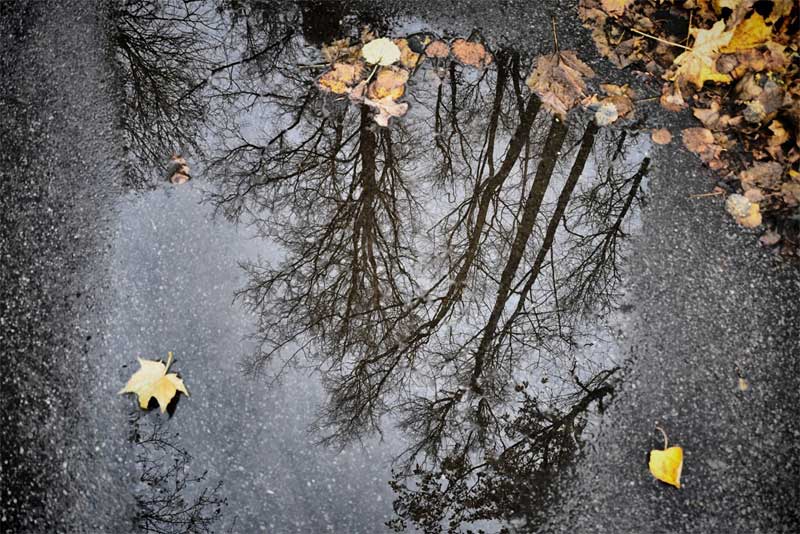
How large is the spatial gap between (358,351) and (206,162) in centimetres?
120

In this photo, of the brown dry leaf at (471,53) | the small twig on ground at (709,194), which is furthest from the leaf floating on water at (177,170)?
the small twig on ground at (709,194)

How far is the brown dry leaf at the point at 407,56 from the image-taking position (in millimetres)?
3068

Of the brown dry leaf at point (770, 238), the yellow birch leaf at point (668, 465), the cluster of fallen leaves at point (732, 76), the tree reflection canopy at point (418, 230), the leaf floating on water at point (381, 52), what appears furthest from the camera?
the leaf floating on water at point (381, 52)

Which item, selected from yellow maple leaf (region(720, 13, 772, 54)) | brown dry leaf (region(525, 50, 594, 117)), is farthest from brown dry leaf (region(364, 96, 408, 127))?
yellow maple leaf (region(720, 13, 772, 54))

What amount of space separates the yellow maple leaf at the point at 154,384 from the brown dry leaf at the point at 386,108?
5.04 feet

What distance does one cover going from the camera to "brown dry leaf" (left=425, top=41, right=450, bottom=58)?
10.2 feet

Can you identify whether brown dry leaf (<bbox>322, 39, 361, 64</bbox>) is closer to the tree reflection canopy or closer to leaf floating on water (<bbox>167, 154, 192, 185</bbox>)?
the tree reflection canopy

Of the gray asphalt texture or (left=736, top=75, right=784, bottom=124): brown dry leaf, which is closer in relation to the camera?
the gray asphalt texture

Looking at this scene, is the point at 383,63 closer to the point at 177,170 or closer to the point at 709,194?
the point at 177,170

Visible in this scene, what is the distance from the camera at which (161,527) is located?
1974 millimetres

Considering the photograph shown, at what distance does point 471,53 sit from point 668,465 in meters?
2.22

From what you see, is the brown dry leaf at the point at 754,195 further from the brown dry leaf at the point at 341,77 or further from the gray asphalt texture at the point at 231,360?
the brown dry leaf at the point at 341,77

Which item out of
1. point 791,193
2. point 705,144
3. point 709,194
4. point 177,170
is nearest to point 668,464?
point 709,194

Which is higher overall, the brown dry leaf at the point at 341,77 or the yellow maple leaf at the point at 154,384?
the brown dry leaf at the point at 341,77
